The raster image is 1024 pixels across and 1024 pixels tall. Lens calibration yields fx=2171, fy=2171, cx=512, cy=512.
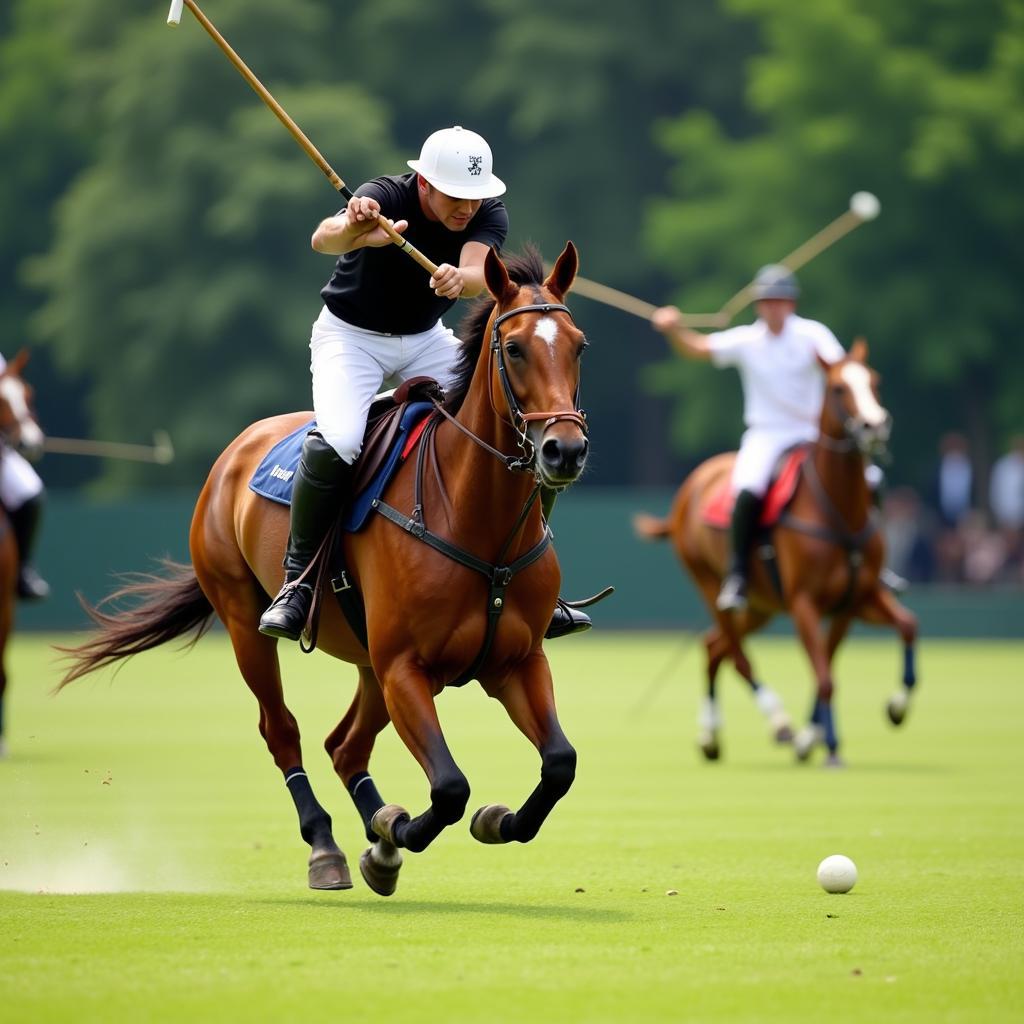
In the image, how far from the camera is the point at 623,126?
41.8m

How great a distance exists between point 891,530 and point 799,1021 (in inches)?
1040

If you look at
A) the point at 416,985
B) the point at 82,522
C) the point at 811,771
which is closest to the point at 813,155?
the point at 82,522

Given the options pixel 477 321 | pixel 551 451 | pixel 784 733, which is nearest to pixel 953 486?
pixel 784 733

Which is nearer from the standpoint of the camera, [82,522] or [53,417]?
[82,522]

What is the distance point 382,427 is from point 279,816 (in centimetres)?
356

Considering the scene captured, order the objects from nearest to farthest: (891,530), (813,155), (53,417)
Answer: (891,530) → (813,155) → (53,417)

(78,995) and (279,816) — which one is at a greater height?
(78,995)

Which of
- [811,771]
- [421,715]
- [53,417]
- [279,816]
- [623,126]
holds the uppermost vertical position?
[421,715]

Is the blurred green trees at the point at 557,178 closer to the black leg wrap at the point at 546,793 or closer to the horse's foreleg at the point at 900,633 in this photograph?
the horse's foreleg at the point at 900,633

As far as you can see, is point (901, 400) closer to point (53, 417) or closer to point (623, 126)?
point (623, 126)

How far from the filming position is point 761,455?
50.6 ft

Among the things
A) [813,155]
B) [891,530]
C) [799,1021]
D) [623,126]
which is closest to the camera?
[799,1021]

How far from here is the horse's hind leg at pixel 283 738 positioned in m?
8.44

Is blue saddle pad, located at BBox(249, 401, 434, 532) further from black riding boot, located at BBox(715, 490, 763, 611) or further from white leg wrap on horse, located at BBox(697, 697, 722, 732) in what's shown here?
black riding boot, located at BBox(715, 490, 763, 611)
